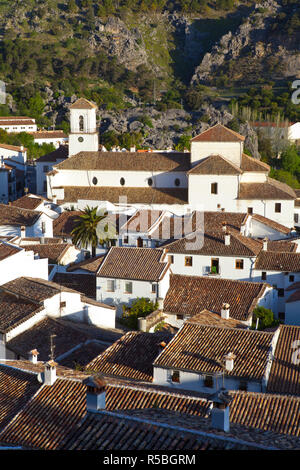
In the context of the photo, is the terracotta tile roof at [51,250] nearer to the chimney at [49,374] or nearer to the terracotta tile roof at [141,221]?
the terracotta tile roof at [141,221]

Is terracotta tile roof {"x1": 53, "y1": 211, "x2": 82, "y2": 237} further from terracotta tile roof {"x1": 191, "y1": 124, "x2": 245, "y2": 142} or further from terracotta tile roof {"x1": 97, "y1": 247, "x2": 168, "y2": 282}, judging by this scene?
terracotta tile roof {"x1": 97, "y1": 247, "x2": 168, "y2": 282}

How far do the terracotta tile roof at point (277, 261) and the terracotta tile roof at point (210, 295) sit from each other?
8.79ft

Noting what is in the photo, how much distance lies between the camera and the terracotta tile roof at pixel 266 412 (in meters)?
14.5

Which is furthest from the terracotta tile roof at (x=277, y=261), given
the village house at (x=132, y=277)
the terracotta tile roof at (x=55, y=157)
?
the terracotta tile roof at (x=55, y=157)

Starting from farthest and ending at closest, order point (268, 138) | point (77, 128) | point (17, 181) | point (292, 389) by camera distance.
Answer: point (268, 138) < point (17, 181) < point (77, 128) < point (292, 389)

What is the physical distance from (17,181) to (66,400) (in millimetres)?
43099

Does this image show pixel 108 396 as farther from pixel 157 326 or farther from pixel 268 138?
pixel 268 138

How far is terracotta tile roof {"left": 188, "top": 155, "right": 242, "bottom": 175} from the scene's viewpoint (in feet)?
135

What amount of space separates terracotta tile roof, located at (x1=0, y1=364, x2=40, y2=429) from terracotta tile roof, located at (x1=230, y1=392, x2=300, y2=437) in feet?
14.4

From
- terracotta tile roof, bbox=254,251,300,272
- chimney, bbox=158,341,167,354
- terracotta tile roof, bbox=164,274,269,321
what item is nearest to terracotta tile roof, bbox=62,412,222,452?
chimney, bbox=158,341,167,354

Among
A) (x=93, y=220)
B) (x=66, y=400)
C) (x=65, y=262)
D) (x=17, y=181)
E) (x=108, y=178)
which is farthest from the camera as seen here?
(x=17, y=181)

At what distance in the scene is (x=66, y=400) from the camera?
13992mm
